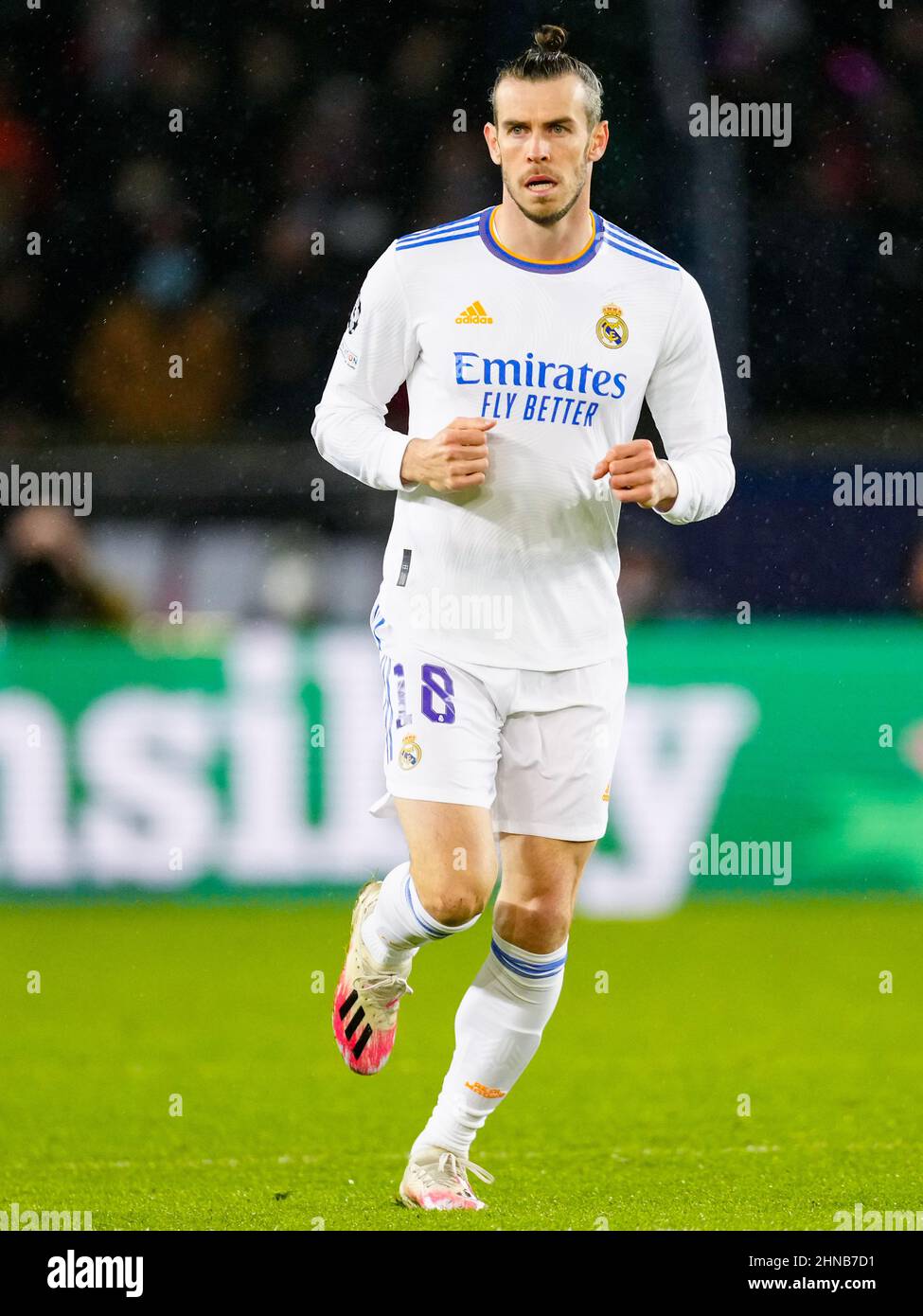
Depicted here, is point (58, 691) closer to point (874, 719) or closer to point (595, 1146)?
point (874, 719)

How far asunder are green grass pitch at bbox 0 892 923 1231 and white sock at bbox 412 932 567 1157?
0.21m

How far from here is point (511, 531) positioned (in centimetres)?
412

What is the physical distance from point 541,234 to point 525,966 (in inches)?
64.0

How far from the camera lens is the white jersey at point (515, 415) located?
13.4ft

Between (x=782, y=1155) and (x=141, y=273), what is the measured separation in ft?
21.6

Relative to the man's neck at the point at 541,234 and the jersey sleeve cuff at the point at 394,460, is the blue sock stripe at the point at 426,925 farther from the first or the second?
the man's neck at the point at 541,234

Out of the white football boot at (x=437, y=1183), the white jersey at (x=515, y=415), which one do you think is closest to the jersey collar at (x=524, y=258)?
the white jersey at (x=515, y=415)

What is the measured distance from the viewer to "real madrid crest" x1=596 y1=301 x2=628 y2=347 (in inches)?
163

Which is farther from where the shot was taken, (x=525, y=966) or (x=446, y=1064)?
(x=446, y=1064)

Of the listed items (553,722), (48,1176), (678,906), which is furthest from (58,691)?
(553,722)

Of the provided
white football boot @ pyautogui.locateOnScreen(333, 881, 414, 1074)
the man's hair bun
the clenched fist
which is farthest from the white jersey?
white football boot @ pyautogui.locateOnScreen(333, 881, 414, 1074)

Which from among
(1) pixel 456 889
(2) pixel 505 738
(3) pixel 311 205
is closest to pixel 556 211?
(2) pixel 505 738

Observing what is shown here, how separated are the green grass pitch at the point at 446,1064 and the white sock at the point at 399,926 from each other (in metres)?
0.55

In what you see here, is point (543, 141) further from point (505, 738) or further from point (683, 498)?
point (505, 738)
